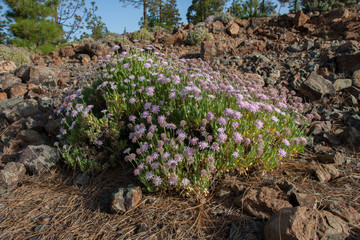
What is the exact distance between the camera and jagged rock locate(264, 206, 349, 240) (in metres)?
1.92

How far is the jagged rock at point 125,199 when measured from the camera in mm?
2615

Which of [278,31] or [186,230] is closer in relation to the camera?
[186,230]

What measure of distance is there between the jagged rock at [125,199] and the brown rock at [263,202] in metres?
1.14

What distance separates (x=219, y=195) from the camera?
2.76 meters

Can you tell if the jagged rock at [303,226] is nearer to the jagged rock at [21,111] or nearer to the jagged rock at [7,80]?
the jagged rock at [21,111]

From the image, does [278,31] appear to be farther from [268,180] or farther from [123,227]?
[123,227]

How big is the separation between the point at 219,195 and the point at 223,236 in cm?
53

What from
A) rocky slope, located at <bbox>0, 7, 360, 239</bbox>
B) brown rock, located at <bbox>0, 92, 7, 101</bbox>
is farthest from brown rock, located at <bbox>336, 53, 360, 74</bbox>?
brown rock, located at <bbox>0, 92, 7, 101</bbox>

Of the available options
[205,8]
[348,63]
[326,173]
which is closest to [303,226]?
[326,173]

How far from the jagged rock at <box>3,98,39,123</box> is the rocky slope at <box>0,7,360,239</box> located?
20 millimetres

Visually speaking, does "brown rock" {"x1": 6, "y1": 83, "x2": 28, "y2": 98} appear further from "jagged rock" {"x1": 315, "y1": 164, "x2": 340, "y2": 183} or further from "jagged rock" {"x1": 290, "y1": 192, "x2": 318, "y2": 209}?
"jagged rock" {"x1": 315, "y1": 164, "x2": 340, "y2": 183}

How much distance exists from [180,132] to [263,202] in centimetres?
122

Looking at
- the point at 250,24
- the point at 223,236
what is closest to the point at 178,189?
the point at 223,236

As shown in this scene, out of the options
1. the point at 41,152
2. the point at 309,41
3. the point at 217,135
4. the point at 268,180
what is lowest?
the point at 268,180
